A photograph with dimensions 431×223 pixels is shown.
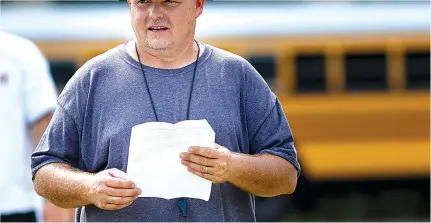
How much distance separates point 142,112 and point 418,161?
843 centimetres

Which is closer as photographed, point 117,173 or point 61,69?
point 117,173

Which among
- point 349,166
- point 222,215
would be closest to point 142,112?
point 222,215

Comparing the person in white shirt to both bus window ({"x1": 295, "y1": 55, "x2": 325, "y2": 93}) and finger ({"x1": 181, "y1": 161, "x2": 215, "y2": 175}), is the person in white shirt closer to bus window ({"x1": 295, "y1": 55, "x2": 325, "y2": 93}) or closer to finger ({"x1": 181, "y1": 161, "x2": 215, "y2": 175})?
Answer: finger ({"x1": 181, "y1": 161, "x2": 215, "y2": 175})

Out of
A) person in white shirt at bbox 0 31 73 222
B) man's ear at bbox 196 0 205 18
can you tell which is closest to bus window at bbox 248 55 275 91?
person in white shirt at bbox 0 31 73 222

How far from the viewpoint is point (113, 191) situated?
3092mm

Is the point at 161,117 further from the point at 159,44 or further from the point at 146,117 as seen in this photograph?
the point at 159,44

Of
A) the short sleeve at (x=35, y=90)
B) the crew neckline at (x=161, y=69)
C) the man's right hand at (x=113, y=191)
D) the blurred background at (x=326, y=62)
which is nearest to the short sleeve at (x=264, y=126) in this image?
the crew neckline at (x=161, y=69)

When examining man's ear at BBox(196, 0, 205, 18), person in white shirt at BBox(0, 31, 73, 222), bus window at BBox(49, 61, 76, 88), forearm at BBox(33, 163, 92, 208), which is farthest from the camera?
bus window at BBox(49, 61, 76, 88)

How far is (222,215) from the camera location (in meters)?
3.35

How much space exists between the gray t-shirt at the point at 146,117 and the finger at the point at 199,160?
15 centimetres

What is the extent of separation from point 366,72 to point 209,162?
8589mm

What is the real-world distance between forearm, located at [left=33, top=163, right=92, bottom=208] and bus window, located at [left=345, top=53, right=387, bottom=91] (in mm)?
8360

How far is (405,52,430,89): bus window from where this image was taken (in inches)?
454

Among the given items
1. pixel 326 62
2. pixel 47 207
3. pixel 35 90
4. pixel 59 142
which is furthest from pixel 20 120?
pixel 326 62
